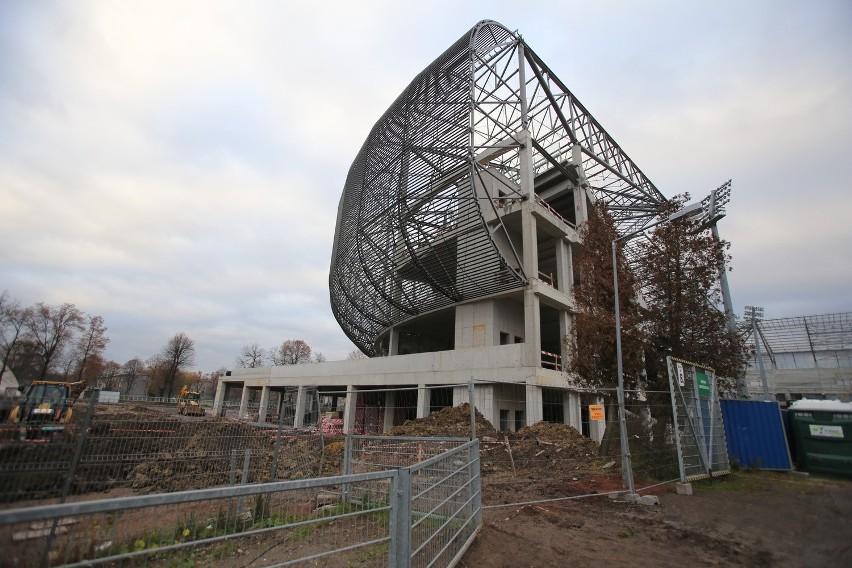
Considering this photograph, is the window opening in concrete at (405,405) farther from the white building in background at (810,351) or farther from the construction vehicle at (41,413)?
the white building in background at (810,351)

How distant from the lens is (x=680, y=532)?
242 inches

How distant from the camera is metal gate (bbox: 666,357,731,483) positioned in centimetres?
946

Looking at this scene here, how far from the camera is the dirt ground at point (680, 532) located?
5.05 metres

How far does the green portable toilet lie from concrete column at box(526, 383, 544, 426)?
9427 mm

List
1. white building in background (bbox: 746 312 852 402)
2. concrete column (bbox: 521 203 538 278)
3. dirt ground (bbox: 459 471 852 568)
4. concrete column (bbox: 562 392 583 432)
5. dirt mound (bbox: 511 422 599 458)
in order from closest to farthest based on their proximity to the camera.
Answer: dirt ground (bbox: 459 471 852 568), dirt mound (bbox: 511 422 599 458), concrete column (bbox: 562 392 583 432), concrete column (bbox: 521 203 538 278), white building in background (bbox: 746 312 852 402)

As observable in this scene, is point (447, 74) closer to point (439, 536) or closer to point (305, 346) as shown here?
point (439, 536)

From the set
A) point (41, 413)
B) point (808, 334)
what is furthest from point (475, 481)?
point (808, 334)

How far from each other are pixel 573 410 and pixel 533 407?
3.27 metres

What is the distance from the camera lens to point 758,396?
4950 cm

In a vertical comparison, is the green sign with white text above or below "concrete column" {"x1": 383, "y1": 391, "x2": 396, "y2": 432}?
above

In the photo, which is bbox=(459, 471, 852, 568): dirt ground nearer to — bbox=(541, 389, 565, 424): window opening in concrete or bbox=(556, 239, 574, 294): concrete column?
bbox=(541, 389, 565, 424): window opening in concrete

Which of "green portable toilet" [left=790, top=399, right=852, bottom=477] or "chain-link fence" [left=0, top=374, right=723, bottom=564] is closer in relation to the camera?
"chain-link fence" [left=0, top=374, right=723, bottom=564]

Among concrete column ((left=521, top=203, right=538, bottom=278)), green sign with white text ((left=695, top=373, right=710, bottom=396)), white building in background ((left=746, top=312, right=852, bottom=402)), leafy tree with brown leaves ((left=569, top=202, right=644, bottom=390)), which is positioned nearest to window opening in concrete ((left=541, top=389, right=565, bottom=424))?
concrete column ((left=521, top=203, right=538, bottom=278))

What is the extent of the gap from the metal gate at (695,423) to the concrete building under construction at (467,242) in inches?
346
